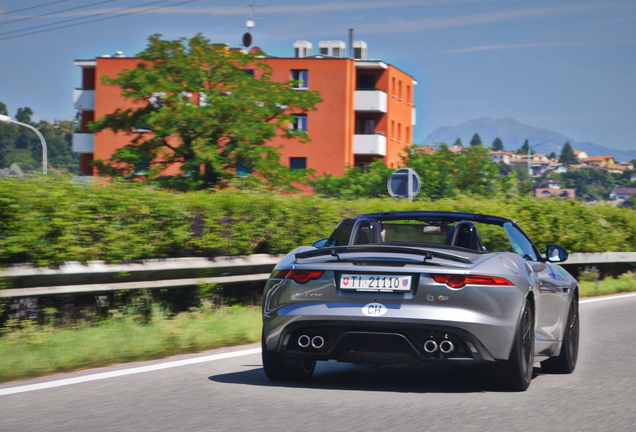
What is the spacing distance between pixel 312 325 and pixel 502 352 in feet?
4.14

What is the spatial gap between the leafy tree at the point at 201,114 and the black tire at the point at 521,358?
22361 millimetres

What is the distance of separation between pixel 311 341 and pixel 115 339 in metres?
2.94

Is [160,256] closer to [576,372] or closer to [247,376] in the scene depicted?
[247,376]

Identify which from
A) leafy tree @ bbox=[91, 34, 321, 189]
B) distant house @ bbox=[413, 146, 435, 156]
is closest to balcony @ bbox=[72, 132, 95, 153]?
distant house @ bbox=[413, 146, 435, 156]

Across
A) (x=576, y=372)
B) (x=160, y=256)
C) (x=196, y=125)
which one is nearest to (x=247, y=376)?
(x=576, y=372)

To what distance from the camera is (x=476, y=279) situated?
653cm

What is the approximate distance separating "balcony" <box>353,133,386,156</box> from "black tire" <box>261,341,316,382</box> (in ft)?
197

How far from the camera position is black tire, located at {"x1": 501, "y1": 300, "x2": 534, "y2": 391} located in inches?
262

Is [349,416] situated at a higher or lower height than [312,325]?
lower

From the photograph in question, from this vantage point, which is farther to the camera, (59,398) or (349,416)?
(59,398)

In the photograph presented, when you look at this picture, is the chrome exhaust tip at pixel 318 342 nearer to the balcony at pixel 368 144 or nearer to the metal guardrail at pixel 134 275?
the metal guardrail at pixel 134 275

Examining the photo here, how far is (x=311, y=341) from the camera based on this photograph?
6738 millimetres

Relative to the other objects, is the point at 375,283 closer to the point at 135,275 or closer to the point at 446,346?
the point at 446,346

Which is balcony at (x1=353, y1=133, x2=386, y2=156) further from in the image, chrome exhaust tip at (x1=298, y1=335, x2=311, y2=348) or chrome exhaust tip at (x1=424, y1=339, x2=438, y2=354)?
chrome exhaust tip at (x1=424, y1=339, x2=438, y2=354)
